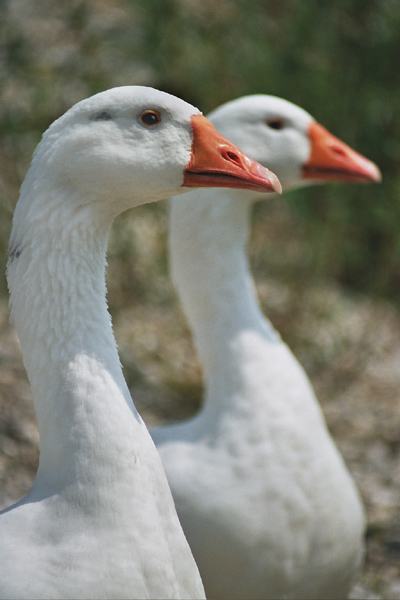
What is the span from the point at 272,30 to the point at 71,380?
5190 millimetres

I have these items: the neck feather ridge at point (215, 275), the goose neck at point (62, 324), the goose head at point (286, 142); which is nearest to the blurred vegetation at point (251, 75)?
the goose head at point (286, 142)

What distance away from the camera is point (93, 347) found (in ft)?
7.14

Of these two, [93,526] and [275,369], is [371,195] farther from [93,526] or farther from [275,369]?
[93,526]

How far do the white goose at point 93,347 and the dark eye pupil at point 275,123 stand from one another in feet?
4.48

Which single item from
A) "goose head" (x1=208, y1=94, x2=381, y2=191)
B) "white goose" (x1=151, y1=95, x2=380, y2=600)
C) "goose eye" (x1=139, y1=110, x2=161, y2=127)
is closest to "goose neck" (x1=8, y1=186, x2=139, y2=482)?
"goose eye" (x1=139, y1=110, x2=161, y2=127)

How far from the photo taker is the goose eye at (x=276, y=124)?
3619 mm

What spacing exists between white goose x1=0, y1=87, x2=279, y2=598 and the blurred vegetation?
10.2 ft

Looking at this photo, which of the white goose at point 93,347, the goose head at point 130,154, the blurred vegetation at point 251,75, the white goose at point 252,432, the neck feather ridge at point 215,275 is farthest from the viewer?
the blurred vegetation at point 251,75

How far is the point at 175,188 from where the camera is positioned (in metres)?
2.31

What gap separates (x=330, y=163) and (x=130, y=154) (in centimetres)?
171

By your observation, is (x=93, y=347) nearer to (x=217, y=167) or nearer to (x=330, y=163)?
(x=217, y=167)

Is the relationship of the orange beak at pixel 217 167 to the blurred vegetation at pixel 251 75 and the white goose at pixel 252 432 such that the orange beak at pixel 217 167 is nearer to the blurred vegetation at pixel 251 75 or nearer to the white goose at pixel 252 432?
the white goose at pixel 252 432

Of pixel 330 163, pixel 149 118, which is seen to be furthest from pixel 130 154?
pixel 330 163

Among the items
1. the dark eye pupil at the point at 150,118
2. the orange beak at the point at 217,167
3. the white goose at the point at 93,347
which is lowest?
the white goose at the point at 93,347
